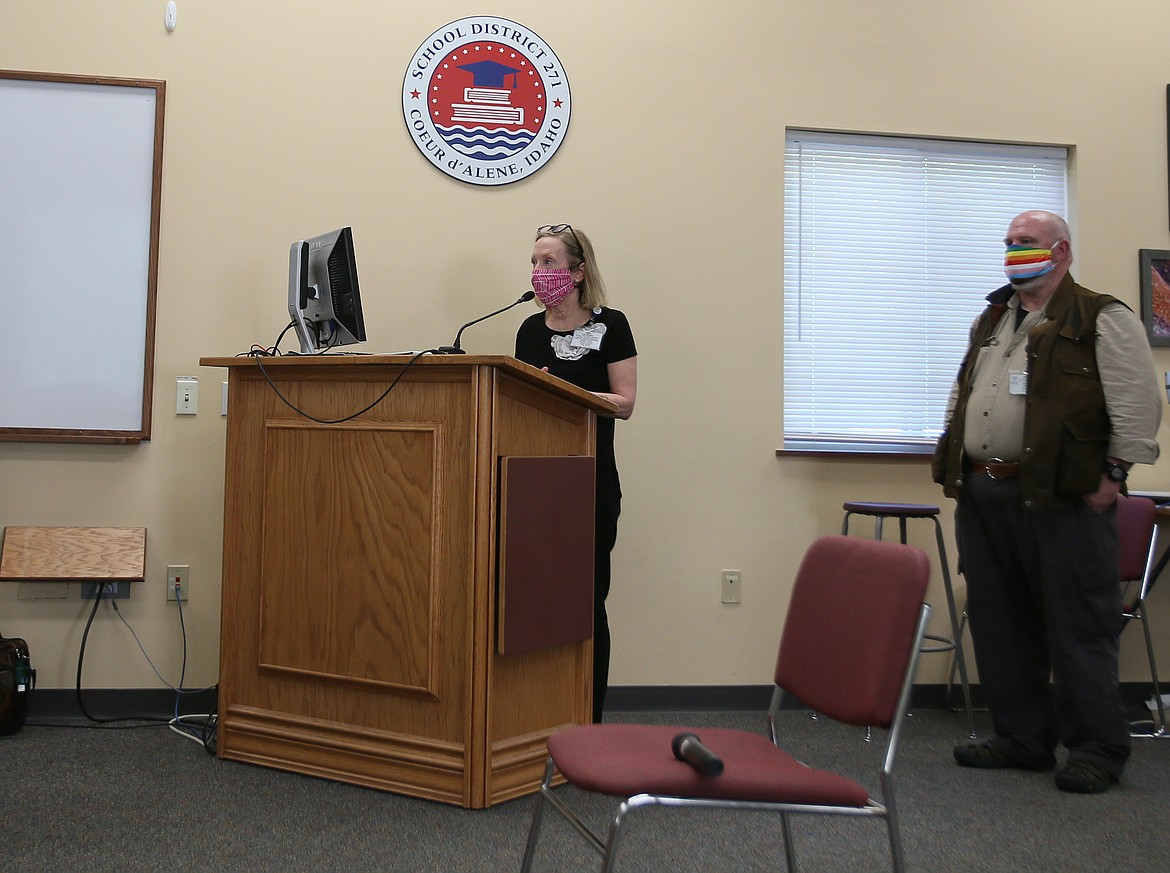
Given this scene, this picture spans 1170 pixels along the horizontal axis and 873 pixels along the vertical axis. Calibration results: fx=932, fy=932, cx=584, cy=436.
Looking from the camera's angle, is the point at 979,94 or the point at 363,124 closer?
the point at 363,124

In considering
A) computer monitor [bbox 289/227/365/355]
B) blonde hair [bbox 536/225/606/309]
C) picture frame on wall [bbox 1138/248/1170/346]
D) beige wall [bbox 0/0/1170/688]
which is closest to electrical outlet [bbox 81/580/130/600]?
beige wall [bbox 0/0/1170/688]

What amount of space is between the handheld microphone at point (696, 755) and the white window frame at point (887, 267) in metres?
2.35

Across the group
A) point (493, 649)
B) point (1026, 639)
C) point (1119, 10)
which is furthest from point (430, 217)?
point (1119, 10)

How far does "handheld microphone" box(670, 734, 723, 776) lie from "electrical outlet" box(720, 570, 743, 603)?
6.85 ft

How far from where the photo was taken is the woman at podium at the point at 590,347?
113 inches

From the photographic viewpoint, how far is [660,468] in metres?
3.51

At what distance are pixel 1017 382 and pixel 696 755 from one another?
6.32ft

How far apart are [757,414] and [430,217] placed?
4.70ft

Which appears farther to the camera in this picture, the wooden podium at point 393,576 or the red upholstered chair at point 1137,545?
the red upholstered chair at point 1137,545

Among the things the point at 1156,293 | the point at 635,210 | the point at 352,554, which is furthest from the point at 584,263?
the point at 1156,293

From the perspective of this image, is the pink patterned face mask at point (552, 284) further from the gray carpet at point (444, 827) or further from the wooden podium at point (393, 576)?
the gray carpet at point (444, 827)

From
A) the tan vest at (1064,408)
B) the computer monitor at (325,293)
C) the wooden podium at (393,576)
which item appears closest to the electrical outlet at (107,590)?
the wooden podium at (393,576)

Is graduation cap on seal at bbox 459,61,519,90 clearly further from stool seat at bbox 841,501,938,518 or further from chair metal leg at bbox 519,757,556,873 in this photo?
chair metal leg at bbox 519,757,556,873

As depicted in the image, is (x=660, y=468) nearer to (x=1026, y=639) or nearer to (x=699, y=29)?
(x=1026, y=639)
